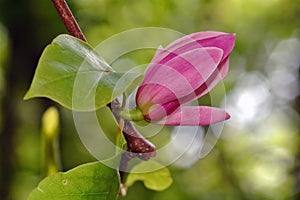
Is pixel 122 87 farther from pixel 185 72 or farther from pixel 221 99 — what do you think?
pixel 221 99

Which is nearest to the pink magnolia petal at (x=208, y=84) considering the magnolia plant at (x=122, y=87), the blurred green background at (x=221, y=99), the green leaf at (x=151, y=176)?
the magnolia plant at (x=122, y=87)

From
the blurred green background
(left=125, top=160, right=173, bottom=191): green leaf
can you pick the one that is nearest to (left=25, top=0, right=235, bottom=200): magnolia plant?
(left=125, top=160, right=173, bottom=191): green leaf

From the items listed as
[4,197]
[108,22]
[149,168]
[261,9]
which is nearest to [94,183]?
[149,168]

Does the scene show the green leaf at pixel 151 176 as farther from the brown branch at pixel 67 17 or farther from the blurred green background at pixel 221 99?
the blurred green background at pixel 221 99

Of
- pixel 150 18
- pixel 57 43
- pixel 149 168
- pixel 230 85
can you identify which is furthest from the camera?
pixel 230 85

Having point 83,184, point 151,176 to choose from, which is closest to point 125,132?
point 83,184

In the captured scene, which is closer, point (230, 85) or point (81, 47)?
point (81, 47)

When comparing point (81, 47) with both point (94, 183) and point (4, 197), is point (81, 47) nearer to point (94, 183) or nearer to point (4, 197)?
point (94, 183)
